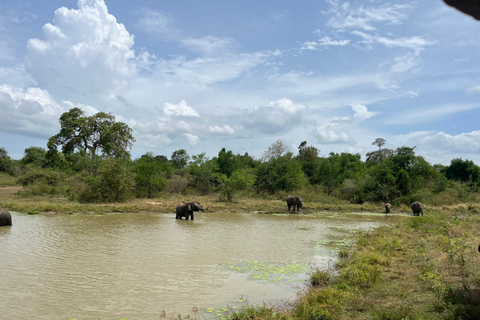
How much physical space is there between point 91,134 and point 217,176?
1747cm

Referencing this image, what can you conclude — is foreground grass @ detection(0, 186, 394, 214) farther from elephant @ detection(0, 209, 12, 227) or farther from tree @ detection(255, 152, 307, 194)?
elephant @ detection(0, 209, 12, 227)

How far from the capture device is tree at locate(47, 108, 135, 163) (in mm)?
41406

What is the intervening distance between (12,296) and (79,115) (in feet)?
132

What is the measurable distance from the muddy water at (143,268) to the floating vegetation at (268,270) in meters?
0.03

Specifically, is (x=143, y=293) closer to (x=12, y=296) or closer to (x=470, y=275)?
(x=12, y=296)

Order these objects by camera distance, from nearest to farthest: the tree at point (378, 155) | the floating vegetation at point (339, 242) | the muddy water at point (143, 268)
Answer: the muddy water at point (143, 268), the floating vegetation at point (339, 242), the tree at point (378, 155)

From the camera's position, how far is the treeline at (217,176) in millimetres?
30047

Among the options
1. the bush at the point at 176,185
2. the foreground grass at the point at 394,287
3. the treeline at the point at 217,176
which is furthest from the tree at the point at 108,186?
the foreground grass at the point at 394,287

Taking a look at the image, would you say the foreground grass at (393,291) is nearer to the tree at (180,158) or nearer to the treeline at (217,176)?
the treeline at (217,176)

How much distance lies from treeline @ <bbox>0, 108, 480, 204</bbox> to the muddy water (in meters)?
14.9

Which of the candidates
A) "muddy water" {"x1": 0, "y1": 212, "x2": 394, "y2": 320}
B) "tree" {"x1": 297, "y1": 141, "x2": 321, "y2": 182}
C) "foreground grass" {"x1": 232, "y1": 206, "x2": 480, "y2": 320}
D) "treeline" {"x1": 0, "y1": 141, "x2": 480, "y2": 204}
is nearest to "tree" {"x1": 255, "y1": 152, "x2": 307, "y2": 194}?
"treeline" {"x1": 0, "y1": 141, "x2": 480, "y2": 204}

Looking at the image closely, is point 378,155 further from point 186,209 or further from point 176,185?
point 186,209

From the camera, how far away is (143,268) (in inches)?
352

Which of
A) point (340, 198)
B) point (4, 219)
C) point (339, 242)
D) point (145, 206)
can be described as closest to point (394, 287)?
point (339, 242)
